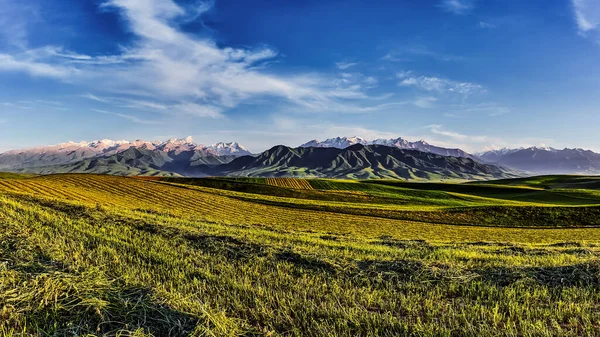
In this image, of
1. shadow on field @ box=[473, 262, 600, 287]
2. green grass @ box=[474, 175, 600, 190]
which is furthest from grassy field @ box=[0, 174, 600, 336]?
green grass @ box=[474, 175, 600, 190]

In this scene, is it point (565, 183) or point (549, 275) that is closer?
point (549, 275)

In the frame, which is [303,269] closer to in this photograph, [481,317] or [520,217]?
[481,317]

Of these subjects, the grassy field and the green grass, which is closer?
the grassy field

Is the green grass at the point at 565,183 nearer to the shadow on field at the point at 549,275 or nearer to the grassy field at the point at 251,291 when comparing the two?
the shadow on field at the point at 549,275

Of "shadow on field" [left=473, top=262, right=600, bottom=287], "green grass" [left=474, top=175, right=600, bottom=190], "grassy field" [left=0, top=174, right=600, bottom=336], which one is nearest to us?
"grassy field" [left=0, top=174, right=600, bottom=336]

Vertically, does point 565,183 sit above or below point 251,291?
below

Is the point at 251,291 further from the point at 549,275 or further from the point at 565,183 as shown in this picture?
the point at 565,183

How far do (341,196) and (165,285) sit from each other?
221 feet

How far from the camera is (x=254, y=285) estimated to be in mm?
6812

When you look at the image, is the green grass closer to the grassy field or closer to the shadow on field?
the shadow on field

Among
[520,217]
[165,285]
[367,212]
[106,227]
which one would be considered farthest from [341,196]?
[165,285]

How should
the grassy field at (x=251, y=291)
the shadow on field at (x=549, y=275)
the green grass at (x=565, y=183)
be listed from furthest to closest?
the green grass at (x=565, y=183) → the shadow on field at (x=549, y=275) → the grassy field at (x=251, y=291)

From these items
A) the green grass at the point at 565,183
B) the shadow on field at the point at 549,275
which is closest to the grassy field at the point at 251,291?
the shadow on field at the point at 549,275

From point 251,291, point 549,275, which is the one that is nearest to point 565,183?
point 549,275
